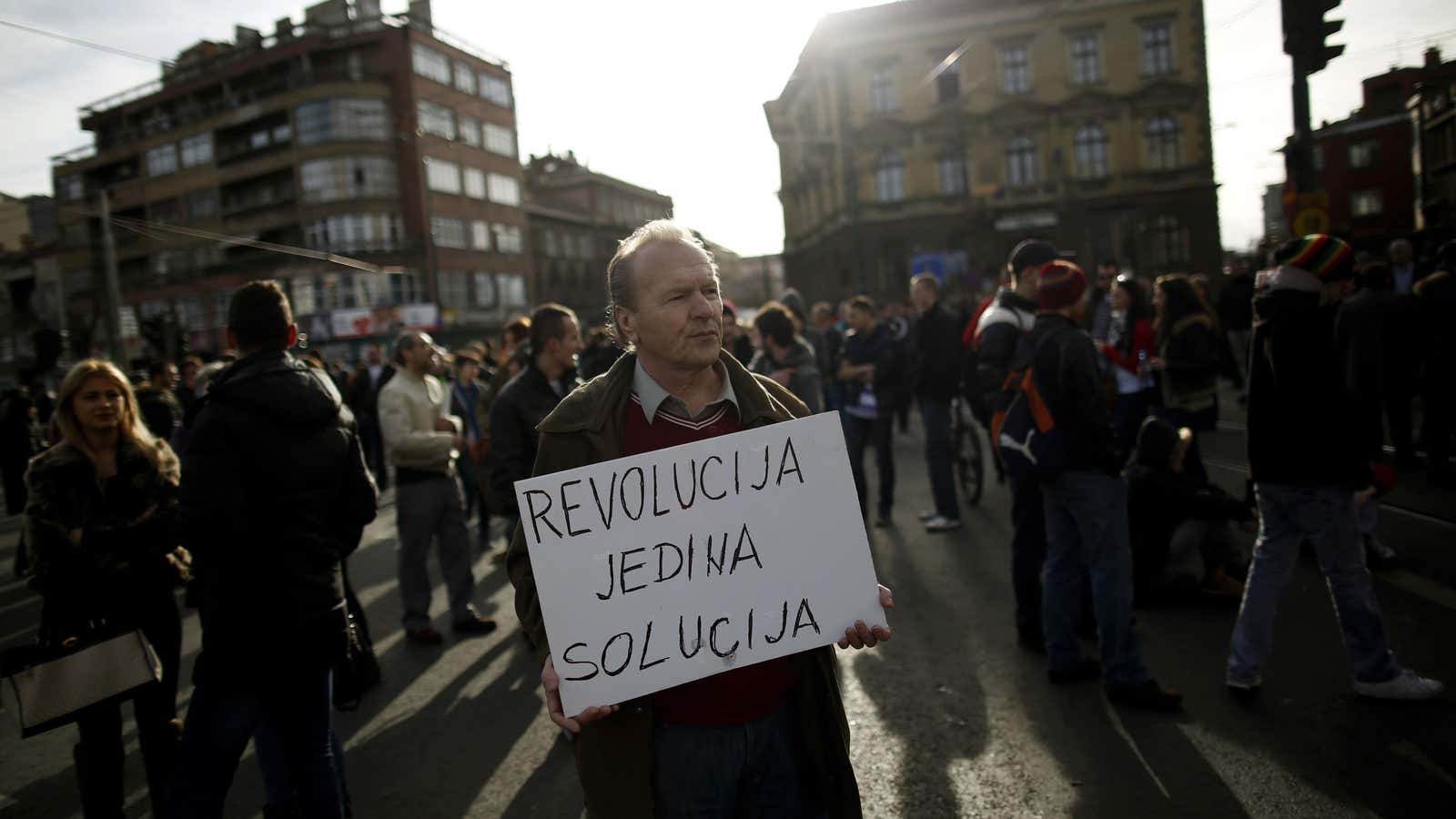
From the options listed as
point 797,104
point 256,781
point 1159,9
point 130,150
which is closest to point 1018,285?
point 256,781

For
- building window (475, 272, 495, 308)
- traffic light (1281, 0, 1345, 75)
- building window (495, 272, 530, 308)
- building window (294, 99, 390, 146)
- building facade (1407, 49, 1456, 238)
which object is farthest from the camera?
building window (495, 272, 530, 308)

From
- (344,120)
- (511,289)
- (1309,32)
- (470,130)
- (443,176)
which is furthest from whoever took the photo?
(511,289)

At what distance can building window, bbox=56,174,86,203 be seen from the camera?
62.8m

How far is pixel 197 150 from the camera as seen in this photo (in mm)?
53281

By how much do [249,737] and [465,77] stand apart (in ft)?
185

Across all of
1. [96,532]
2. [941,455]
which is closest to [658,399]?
[96,532]

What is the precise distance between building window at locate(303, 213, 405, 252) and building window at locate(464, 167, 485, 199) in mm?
5797

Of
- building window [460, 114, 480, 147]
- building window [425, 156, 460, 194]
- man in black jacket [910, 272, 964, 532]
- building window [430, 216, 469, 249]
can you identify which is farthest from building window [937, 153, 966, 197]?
man in black jacket [910, 272, 964, 532]

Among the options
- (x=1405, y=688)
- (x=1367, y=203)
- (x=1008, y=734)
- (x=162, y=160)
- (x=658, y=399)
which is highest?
(x=162, y=160)

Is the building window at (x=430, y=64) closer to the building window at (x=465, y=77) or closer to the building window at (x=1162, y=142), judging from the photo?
the building window at (x=465, y=77)

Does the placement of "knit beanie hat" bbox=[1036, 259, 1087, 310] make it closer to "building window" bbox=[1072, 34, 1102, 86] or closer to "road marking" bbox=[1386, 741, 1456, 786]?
"road marking" bbox=[1386, 741, 1456, 786]

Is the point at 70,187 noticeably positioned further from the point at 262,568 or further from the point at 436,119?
the point at 262,568

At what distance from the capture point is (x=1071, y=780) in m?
3.32

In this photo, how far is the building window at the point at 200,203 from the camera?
5225cm
